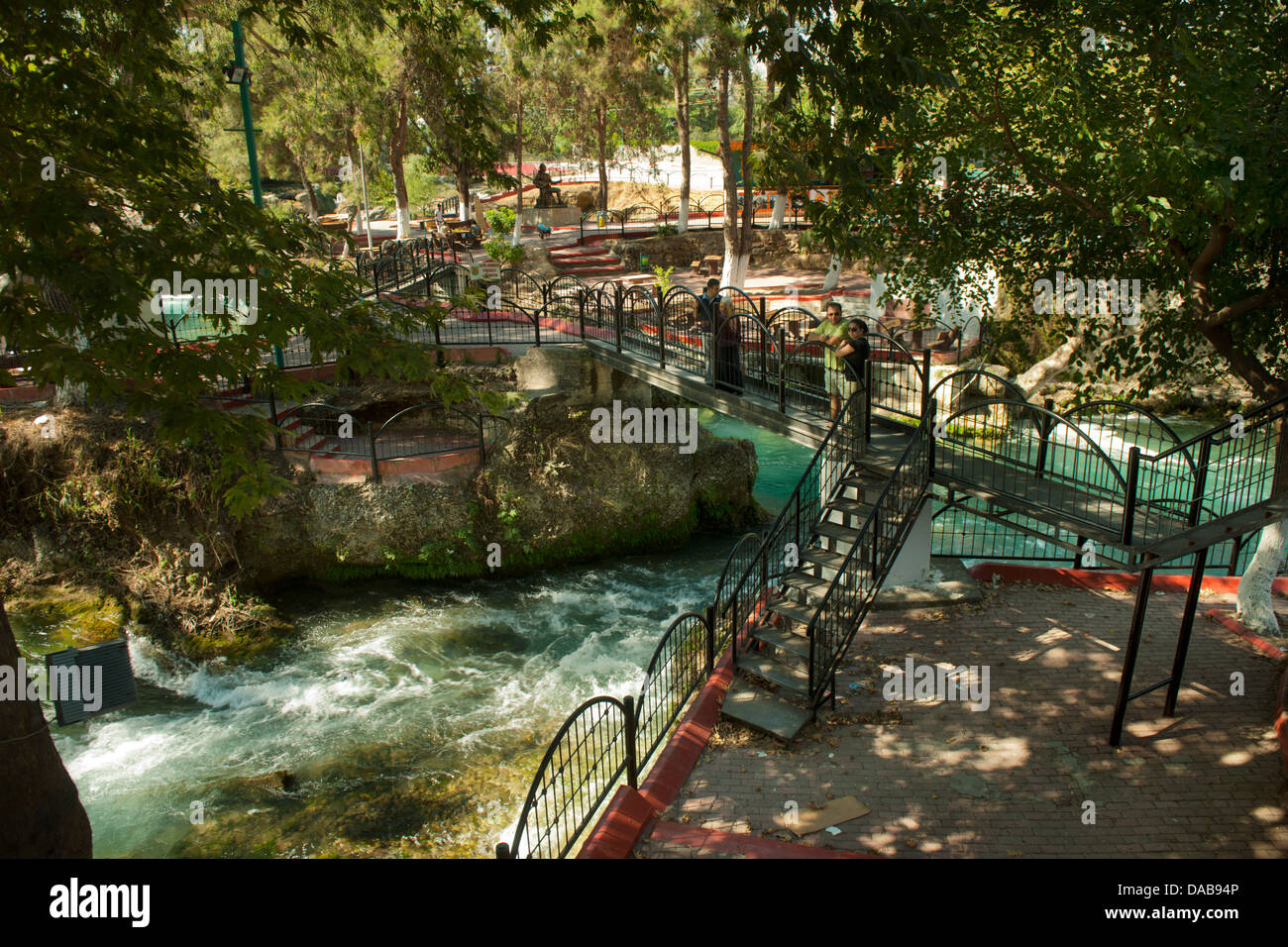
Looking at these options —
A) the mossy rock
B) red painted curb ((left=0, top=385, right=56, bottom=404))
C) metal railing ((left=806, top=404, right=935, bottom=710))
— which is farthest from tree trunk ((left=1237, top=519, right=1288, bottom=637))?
red painted curb ((left=0, top=385, right=56, bottom=404))

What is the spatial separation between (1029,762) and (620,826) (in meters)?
3.86

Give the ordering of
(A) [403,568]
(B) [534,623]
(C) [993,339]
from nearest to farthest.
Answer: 1. (C) [993,339]
2. (B) [534,623]
3. (A) [403,568]

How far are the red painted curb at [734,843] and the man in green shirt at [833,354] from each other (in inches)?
209

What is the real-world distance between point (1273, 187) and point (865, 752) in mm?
5896

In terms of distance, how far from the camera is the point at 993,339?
1132cm

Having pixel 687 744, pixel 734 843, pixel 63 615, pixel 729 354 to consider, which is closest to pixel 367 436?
pixel 63 615

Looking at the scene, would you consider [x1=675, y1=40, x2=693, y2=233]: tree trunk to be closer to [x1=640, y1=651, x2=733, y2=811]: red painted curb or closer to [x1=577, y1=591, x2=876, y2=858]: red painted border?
[x1=640, y1=651, x2=733, y2=811]: red painted curb

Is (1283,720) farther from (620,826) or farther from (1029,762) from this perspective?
(620,826)

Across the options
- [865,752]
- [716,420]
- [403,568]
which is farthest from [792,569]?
[716,420]

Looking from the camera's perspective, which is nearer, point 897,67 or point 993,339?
point 897,67

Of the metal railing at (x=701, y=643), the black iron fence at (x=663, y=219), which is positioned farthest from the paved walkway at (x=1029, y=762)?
the black iron fence at (x=663, y=219)

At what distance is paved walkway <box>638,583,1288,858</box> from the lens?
7.42 metres

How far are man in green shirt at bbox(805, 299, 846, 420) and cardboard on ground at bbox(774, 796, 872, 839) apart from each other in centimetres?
478
